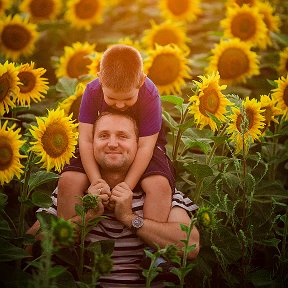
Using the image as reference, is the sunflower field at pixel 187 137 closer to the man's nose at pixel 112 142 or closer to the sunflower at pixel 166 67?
the sunflower at pixel 166 67

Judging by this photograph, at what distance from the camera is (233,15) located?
9.61 feet

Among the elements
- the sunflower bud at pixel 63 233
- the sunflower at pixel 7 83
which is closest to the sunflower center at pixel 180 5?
the sunflower at pixel 7 83

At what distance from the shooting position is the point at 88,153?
5.75 feet

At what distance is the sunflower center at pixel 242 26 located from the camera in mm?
2914

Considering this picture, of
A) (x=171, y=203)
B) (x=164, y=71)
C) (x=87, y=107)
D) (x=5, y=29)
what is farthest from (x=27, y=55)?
(x=171, y=203)

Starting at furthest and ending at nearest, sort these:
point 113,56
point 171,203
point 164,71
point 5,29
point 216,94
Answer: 1. point 5,29
2. point 164,71
3. point 216,94
4. point 171,203
5. point 113,56

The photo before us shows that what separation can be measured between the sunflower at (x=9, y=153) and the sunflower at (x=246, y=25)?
4.76 ft

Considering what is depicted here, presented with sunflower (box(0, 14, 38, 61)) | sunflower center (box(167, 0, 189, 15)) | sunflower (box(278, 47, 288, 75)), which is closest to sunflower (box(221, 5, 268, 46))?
sunflower (box(278, 47, 288, 75))

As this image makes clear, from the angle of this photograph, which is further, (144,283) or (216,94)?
(216,94)

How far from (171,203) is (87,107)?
38 cm

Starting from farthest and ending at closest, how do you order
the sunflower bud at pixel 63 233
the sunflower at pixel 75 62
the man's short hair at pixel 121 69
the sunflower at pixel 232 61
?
1. the sunflower at pixel 75 62
2. the sunflower at pixel 232 61
3. the man's short hair at pixel 121 69
4. the sunflower bud at pixel 63 233

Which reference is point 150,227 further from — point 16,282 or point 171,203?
point 16,282

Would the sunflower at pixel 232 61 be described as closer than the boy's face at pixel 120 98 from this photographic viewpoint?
No

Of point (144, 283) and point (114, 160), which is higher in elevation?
point (114, 160)
